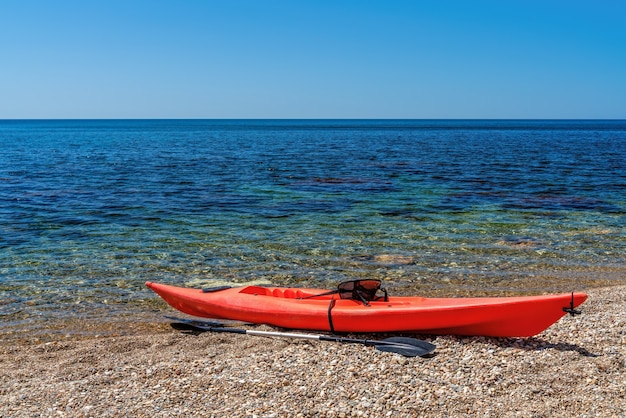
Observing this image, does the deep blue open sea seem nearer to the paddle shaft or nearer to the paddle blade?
the paddle shaft

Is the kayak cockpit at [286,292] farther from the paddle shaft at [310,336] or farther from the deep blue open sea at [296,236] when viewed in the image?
the deep blue open sea at [296,236]

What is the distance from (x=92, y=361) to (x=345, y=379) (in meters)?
3.54

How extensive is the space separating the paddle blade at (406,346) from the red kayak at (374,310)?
427mm

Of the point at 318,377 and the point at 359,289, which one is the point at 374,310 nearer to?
the point at 359,289

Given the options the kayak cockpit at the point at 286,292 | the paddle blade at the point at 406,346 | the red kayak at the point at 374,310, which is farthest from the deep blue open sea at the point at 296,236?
the paddle blade at the point at 406,346

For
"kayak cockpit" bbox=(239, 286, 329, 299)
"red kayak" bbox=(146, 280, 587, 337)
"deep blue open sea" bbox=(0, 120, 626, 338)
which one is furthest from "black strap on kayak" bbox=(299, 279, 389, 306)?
"deep blue open sea" bbox=(0, 120, 626, 338)

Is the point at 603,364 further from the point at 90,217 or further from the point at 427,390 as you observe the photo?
the point at 90,217

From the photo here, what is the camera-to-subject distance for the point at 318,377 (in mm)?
6383

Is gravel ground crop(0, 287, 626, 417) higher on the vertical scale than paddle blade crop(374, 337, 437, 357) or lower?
lower

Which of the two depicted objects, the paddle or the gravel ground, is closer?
the gravel ground

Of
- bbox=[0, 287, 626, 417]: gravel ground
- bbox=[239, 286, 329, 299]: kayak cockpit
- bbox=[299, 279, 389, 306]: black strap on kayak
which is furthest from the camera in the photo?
bbox=[239, 286, 329, 299]: kayak cockpit

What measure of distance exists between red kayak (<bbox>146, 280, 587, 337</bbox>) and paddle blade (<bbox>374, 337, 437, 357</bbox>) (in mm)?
427

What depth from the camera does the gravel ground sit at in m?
5.66

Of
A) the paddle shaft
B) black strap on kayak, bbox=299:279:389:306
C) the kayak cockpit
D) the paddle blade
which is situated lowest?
the paddle shaft
